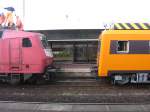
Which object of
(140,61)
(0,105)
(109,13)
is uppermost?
(109,13)

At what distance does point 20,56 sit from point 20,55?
5cm

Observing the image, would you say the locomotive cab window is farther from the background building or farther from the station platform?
the background building

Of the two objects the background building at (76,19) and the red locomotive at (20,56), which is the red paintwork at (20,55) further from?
the background building at (76,19)

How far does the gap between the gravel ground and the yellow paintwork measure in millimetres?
887

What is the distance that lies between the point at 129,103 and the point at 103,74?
5.49 metres

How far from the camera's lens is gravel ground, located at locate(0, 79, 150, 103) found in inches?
653

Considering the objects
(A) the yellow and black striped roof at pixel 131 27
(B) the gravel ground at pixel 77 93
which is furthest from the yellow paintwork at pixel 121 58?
(B) the gravel ground at pixel 77 93

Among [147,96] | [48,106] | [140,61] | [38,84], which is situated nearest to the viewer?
[48,106]

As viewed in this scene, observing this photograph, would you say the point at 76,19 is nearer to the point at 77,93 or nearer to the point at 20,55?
the point at 20,55

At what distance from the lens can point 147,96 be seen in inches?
685

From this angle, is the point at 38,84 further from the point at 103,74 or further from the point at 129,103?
the point at 129,103

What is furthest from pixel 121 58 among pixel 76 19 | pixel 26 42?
pixel 76 19

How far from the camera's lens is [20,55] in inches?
851

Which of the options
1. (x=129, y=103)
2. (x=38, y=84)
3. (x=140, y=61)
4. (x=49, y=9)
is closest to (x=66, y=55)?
(x=49, y=9)
